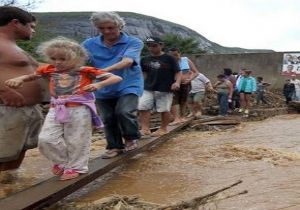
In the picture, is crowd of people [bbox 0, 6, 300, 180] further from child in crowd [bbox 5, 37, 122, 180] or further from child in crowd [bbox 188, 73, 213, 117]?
child in crowd [bbox 188, 73, 213, 117]

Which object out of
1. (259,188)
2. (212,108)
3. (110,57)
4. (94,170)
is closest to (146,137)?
(110,57)

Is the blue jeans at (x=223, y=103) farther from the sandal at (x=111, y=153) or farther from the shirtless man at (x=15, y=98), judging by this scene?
the shirtless man at (x=15, y=98)

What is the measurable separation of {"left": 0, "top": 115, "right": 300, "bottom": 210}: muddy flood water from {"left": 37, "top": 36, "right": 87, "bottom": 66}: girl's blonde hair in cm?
111

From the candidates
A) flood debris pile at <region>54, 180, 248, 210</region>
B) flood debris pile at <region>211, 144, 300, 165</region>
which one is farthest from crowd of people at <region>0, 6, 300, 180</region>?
flood debris pile at <region>211, 144, 300, 165</region>

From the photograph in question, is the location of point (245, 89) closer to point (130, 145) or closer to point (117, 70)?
point (130, 145)

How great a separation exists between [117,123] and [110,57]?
69cm

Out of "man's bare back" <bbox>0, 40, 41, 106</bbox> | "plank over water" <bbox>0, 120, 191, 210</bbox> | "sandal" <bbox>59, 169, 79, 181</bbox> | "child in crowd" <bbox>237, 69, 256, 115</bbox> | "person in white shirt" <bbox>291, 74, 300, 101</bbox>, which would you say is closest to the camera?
"plank over water" <bbox>0, 120, 191, 210</bbox>

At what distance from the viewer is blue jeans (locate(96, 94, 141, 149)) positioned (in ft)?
17.9

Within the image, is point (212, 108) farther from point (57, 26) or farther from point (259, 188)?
point (57, 26)

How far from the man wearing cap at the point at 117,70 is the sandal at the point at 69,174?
3.45ft

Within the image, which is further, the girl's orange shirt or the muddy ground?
the girl's orange shirt

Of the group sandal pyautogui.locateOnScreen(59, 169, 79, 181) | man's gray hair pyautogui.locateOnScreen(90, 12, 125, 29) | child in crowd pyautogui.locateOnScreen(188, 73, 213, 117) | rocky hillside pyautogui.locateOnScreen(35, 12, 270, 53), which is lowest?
sandal pyautogui.locateOnScreen(59, 169, 79, 181)

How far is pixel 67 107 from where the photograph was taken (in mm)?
4438

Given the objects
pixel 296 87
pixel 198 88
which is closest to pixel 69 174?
pixel 198 88
